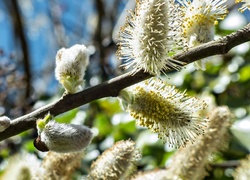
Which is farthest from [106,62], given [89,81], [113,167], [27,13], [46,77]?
[27,13]

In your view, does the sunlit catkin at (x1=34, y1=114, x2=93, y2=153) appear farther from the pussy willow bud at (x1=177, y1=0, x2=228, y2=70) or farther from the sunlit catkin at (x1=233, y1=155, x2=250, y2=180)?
the sunlit catkin at (x1=233, y1=155, x2=250, y2=180)

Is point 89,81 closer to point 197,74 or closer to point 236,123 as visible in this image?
point 197,74

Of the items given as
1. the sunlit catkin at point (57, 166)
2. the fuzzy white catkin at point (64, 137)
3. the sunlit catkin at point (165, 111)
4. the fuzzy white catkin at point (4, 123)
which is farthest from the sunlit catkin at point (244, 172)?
the fuzzy white catkin at point (4, 123)

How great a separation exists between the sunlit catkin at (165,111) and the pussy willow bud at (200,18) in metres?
0.11

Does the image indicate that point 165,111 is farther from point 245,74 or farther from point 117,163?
point 245,74

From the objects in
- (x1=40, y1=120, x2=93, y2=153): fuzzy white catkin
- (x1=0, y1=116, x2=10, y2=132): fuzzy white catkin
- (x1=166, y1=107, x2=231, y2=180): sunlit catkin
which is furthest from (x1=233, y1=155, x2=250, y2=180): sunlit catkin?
(x1=0, y1=116, x2=10, y2=132): fuzzy white catkin

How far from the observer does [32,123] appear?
1064mm

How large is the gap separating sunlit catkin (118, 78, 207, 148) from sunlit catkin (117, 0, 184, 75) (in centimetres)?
6

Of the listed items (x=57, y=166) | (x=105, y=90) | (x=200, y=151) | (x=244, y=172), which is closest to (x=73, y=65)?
(x=105, y=90)

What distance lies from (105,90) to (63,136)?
0.12 m

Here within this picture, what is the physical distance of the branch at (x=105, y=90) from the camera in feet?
3.46

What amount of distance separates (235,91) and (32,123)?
124 centimetres

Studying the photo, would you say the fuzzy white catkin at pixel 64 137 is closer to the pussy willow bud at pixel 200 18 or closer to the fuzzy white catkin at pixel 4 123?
the fuzzy white catkin at pixel 4 123

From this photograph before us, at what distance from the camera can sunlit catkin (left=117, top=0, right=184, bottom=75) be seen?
1.12 m
